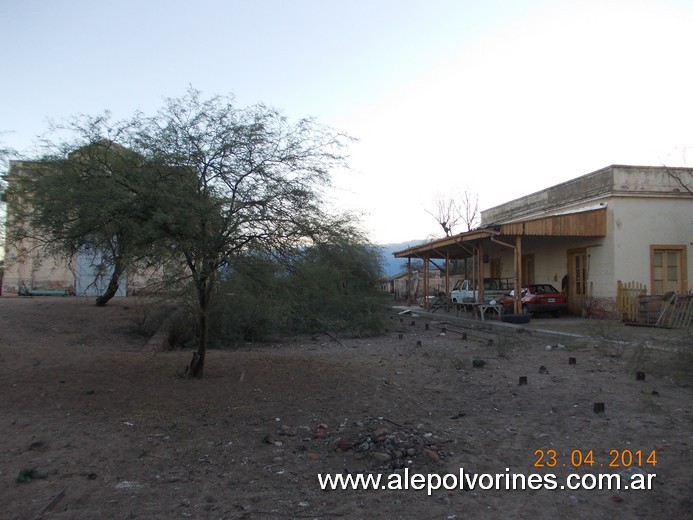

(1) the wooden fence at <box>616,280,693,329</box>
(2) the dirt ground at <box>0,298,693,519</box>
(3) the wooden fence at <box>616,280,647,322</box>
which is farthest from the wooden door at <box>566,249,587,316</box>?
(2) the dirt ground at <box>0,298,693,519</box>

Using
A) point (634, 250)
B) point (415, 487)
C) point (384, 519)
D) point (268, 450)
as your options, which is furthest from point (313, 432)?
point (634, 250)

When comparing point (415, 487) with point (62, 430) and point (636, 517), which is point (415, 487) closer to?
point (636, 517)

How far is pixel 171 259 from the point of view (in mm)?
7688

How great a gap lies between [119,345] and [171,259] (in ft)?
21.4

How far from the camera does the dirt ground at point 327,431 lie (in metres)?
4.28

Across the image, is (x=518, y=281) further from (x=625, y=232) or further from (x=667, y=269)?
(x=667, y=269)

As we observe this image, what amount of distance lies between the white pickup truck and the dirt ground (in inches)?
459

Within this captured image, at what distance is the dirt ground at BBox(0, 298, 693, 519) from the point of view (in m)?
4.28

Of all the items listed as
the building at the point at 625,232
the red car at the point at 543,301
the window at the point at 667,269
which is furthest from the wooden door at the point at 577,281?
the window at the point at 667,269

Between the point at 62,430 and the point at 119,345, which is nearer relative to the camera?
the point at 62,430

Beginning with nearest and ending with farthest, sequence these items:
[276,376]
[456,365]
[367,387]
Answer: [367,387] < [276,376] < [456,365]

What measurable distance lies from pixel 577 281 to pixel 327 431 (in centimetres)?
1888

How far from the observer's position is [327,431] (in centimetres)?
611

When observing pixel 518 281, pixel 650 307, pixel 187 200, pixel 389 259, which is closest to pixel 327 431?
pixel 187 200
